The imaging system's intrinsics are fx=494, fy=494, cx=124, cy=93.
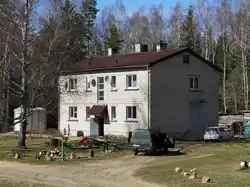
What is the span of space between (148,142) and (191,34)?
48323mm

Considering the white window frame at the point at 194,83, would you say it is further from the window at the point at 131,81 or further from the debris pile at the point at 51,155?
the debris pile at the point at 51,155

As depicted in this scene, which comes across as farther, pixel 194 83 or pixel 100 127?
pixel 100 127

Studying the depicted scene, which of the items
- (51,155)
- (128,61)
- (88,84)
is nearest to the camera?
(51,155)

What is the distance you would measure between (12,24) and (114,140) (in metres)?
14.4

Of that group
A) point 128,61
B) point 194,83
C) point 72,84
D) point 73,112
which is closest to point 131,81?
point 128,61

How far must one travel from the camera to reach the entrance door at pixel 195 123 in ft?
152

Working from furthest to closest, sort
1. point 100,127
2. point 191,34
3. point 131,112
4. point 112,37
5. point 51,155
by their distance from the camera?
point 112,37 → point 191,34 → point 100,127 → point 131,112 → point 51,155

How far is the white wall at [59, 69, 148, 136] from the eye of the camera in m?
43.7

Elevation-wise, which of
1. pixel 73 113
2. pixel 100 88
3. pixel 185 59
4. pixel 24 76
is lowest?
pixel 73 113

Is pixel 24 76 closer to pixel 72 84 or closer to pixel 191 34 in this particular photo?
pixel 72 84

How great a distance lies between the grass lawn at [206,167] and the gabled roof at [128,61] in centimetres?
1028

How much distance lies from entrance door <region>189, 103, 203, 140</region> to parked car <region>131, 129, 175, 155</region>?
13.5 m

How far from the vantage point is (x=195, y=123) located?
46750 millimetres

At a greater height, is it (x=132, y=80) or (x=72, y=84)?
(x=72, y=84)
